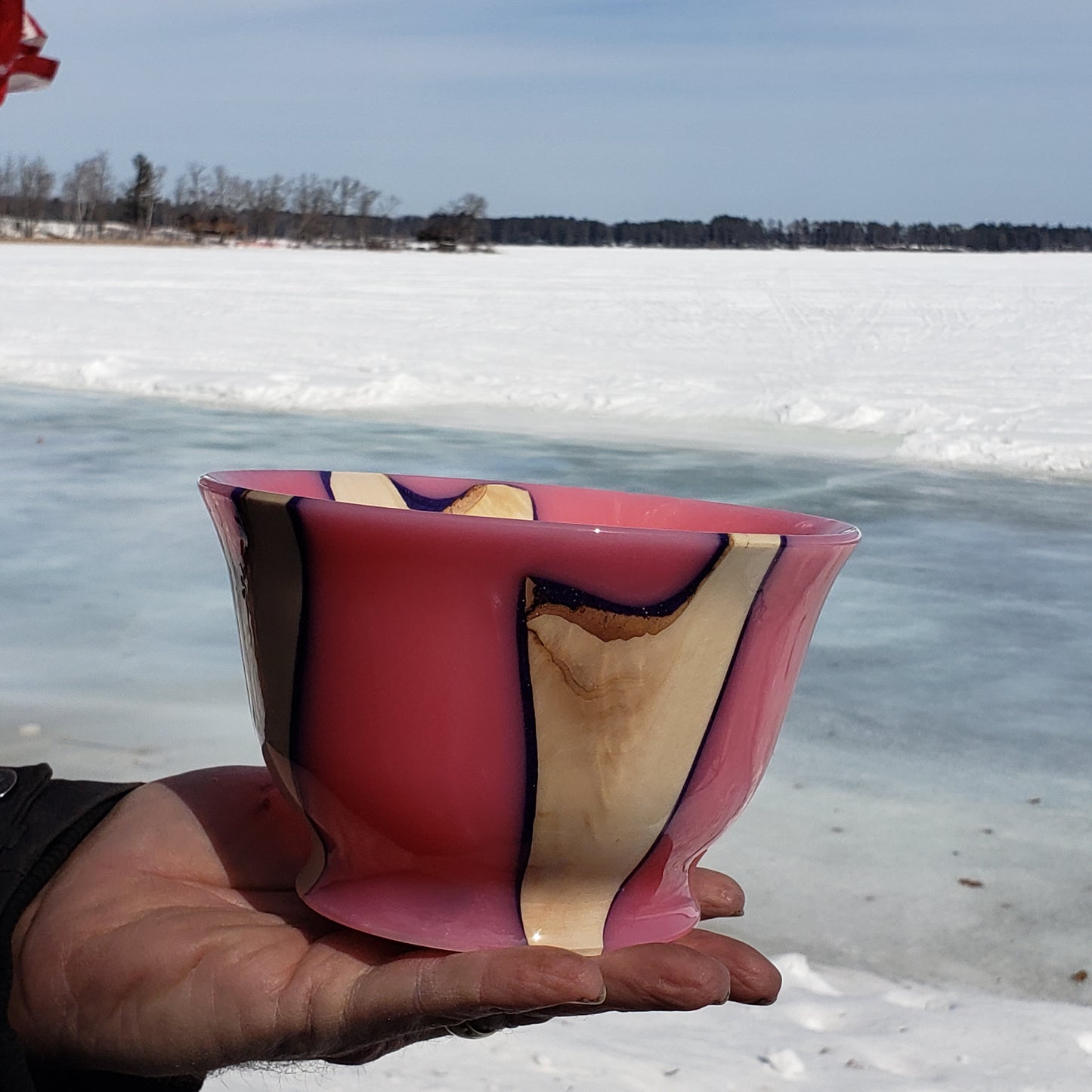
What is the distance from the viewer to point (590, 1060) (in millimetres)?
1042

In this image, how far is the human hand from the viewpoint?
1.62ft

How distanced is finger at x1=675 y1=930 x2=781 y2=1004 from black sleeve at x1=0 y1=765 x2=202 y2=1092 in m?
0.28

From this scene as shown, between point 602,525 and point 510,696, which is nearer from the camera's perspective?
point 510,696

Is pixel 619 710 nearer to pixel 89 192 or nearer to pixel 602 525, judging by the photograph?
pixel 602 525

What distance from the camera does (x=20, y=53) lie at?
2.81ft

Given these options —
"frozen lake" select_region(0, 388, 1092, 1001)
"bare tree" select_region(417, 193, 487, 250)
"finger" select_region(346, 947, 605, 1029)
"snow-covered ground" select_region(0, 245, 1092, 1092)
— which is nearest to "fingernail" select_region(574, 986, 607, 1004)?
"finger" select_region(346, 947, 605, 1029)

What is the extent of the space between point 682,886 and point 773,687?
0.10 meters

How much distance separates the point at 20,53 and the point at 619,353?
670 centimetres

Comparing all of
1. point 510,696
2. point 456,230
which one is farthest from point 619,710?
point 456,230

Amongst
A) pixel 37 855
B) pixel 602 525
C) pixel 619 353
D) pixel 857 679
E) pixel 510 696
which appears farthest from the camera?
pixel 619 353

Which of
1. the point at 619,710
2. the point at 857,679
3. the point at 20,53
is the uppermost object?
the point at 20,53

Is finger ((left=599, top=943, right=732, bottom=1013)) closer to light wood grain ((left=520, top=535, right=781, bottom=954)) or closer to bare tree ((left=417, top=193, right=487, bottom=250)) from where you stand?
light wood grain ((left=520, top=535, right=781, bottom=954))

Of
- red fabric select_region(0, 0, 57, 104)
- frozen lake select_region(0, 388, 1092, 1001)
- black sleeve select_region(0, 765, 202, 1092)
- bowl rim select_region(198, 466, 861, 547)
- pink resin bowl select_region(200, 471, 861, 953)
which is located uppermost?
red fabric select_region(0, 0, 57, 104)

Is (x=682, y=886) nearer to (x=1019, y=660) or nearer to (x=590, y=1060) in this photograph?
(x=590, y=1060)
